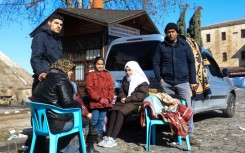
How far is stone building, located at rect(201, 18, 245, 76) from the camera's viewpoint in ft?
191

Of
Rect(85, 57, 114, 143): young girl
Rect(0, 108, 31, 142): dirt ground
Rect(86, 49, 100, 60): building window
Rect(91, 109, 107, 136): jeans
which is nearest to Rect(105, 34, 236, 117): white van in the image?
Rect(85, 57, 114, 143): young girl

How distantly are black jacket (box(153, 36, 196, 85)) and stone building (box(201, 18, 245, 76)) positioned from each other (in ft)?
177

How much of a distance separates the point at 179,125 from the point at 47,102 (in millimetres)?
2123

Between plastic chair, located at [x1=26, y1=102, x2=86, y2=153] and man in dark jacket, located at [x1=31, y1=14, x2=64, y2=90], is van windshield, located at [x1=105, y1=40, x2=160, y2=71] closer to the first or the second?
man in dark jacket, located at [x1=31, y1=14, x2=64, y2=90]

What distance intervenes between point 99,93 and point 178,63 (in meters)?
1.53

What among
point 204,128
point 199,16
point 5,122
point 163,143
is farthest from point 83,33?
point 199,16

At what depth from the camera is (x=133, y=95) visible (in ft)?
19.7

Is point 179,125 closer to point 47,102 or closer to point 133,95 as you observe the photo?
→ point 133,95

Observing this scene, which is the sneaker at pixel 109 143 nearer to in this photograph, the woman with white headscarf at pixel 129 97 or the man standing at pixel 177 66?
the woman with white headscarf at pixel 129 97

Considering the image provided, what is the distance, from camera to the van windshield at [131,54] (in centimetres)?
661

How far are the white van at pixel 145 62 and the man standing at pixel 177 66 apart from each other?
62 cm

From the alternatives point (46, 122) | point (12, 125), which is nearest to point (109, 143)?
point (46, 122)

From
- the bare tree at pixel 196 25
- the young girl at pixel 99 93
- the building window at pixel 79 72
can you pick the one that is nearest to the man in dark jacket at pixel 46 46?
the young girl at pixel 99 93

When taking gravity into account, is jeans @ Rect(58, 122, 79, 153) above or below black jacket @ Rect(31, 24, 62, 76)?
below
